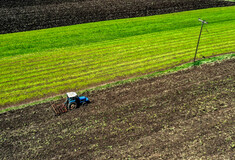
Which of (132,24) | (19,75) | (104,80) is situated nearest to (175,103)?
(104,80)

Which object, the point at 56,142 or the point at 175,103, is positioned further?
the point at 175,103

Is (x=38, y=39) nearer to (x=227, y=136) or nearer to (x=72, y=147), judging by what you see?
(x=72, y=147)

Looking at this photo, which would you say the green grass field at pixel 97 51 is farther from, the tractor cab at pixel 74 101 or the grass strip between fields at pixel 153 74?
the tractor cab at pixel 74 101

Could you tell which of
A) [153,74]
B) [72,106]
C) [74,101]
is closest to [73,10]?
[153,74]

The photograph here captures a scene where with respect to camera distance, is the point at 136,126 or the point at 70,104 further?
the point at 70,104

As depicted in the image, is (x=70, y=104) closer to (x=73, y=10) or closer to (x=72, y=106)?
(x=72, y=106)

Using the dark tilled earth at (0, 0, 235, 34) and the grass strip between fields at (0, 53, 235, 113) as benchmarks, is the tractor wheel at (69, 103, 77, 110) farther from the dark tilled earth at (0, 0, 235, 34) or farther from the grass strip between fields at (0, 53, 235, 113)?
the dark tilled earth at (0, 0, 235, 34)
